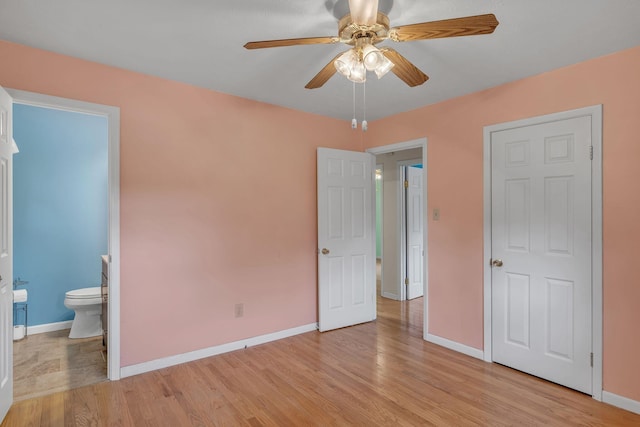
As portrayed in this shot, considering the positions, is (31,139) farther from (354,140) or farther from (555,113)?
(555,113)

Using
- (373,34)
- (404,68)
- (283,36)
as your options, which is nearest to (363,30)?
(373,34)

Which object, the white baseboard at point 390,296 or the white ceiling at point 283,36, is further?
the white baseboard at point 390,296

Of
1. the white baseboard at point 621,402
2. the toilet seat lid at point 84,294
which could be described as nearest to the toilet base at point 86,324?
the toilet seat lid at point 84,294

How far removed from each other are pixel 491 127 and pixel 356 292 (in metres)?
2.24

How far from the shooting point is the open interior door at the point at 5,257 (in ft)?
6.92

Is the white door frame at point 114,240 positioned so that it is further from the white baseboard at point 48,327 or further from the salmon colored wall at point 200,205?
the white baseboard at point 48,327

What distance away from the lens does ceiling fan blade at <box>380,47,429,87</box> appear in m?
1.77

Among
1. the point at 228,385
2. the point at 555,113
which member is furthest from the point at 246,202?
the point at 555,113

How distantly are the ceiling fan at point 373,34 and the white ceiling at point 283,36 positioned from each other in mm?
263

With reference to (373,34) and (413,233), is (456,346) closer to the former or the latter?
(413,233)

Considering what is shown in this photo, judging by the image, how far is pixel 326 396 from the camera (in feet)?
Result: 8.17

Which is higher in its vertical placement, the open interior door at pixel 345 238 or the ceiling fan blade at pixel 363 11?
the ceiling fan blade at pixel 363 11

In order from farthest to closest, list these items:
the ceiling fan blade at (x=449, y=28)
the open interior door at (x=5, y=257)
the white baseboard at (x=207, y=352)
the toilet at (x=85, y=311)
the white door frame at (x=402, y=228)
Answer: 1. the white door frame at (x=402, y=228)
2. the toilet at (x=85, y=311)
3. the white baseboard at (x=207, y=352)
4. the open interior door at (x=5, y=257)
5. the ceiling fan blade at (x=449, y=28)

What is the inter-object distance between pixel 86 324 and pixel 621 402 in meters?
4.62
